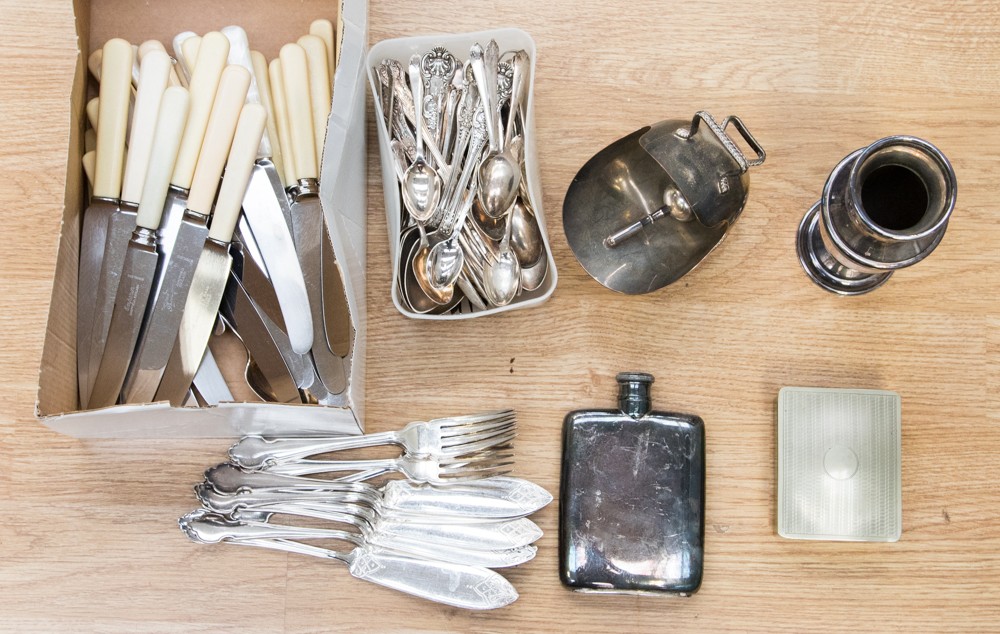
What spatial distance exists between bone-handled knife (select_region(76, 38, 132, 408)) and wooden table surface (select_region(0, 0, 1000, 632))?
0.07m

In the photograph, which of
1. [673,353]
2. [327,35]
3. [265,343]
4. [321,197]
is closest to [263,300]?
[265,343]

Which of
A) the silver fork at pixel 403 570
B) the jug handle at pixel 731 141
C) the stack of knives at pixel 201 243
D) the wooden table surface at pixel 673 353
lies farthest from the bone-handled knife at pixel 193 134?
the jug handle at pixel 731 141

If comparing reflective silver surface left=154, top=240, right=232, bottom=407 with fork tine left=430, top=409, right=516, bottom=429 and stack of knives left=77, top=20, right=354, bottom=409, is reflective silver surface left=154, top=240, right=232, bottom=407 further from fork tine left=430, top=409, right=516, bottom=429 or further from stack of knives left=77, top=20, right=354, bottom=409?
fork tine left=430, top=409, right=516, bottom=429

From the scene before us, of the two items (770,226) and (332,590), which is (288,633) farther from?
(770,226)

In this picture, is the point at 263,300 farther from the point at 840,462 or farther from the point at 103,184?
the point at 840,462

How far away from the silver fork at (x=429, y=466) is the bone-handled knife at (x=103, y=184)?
0.65 feet

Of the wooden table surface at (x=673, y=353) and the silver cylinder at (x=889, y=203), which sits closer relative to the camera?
the silver cylinder at (x=889, y=203)

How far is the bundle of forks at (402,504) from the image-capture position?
2.37ft

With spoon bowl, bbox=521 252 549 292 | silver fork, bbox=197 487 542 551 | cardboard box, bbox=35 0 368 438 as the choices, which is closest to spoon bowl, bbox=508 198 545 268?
spoon bowl, bbox=521 252 549 292

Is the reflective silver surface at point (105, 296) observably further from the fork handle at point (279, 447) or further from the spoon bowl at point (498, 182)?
the spoon bowl at point (498, 182)

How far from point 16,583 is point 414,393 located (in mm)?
402

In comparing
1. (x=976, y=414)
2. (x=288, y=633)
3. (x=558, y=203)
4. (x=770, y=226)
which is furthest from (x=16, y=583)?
(x=976, y=414)

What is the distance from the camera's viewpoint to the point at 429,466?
72 centimetres

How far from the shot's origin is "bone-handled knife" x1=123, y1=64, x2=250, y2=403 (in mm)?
701
